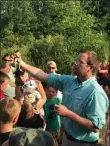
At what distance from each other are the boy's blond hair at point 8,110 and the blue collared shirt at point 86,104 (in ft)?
2.06

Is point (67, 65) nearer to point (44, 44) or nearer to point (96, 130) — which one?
point (44, 44)

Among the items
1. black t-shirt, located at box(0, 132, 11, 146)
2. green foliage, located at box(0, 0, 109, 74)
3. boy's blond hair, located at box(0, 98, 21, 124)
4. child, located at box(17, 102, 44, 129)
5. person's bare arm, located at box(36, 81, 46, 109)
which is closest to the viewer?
boy's blond hair, located at box(0, 98, 21, 124)

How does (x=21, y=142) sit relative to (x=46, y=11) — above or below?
below

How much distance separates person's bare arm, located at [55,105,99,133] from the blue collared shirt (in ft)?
0.14

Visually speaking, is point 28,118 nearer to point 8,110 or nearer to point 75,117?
point 75,117

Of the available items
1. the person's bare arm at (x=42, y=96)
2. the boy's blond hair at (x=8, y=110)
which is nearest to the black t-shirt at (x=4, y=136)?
the boy's blond hair at (x=8, y=110)

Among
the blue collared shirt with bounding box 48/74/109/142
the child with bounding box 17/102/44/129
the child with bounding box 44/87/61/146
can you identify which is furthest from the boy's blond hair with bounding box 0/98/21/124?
the child with bounding box 44/87/61/146

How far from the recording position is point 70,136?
399 cm

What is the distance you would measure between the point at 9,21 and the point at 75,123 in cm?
3249

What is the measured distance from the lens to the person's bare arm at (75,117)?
12.2 ft

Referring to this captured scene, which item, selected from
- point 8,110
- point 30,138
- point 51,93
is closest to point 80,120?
point 8,110

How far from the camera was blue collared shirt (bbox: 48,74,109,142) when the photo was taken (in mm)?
3803

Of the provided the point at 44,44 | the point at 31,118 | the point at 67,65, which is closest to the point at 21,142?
the point at 31,118

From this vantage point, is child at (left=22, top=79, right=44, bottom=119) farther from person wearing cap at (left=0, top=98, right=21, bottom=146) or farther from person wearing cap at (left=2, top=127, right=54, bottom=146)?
person wearing cap at (left=2, top=127, right=54, bottom=146)
